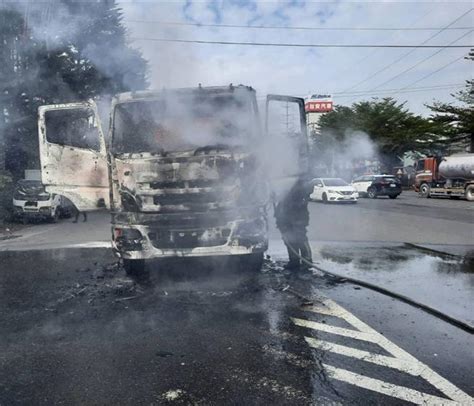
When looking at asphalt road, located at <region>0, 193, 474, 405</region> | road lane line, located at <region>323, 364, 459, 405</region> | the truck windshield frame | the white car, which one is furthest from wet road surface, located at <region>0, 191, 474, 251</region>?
road lane line, located at <region>323, 364, 459, 405</region>

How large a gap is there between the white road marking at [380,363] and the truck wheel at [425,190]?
22453 mm

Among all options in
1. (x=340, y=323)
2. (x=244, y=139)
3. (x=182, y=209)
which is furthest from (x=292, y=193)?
(x=340, y=323)

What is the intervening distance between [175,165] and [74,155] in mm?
1349

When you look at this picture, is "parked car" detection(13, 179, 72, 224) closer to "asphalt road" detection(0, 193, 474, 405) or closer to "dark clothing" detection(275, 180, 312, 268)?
"asphalt road" detection(0, 193, 474, 405)

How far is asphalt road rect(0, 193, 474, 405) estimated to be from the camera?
9.07 ft

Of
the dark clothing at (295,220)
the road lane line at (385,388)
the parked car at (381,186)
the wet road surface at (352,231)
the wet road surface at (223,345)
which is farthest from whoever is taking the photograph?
the parked car at (381,186)

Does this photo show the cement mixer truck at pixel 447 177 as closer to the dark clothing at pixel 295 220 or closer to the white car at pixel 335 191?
the white car at pixel 335 191

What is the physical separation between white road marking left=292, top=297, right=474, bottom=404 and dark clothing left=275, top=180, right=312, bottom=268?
197 centimetres

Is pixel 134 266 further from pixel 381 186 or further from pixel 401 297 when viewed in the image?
pixel 381 186

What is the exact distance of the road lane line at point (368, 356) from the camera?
3041mm

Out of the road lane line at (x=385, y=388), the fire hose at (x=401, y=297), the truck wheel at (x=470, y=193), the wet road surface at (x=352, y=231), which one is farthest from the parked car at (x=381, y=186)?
the road lane line at (x=385, y=388)

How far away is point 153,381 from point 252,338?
1.00 metres

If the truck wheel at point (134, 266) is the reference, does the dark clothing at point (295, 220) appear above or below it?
above

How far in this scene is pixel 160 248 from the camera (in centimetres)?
515
